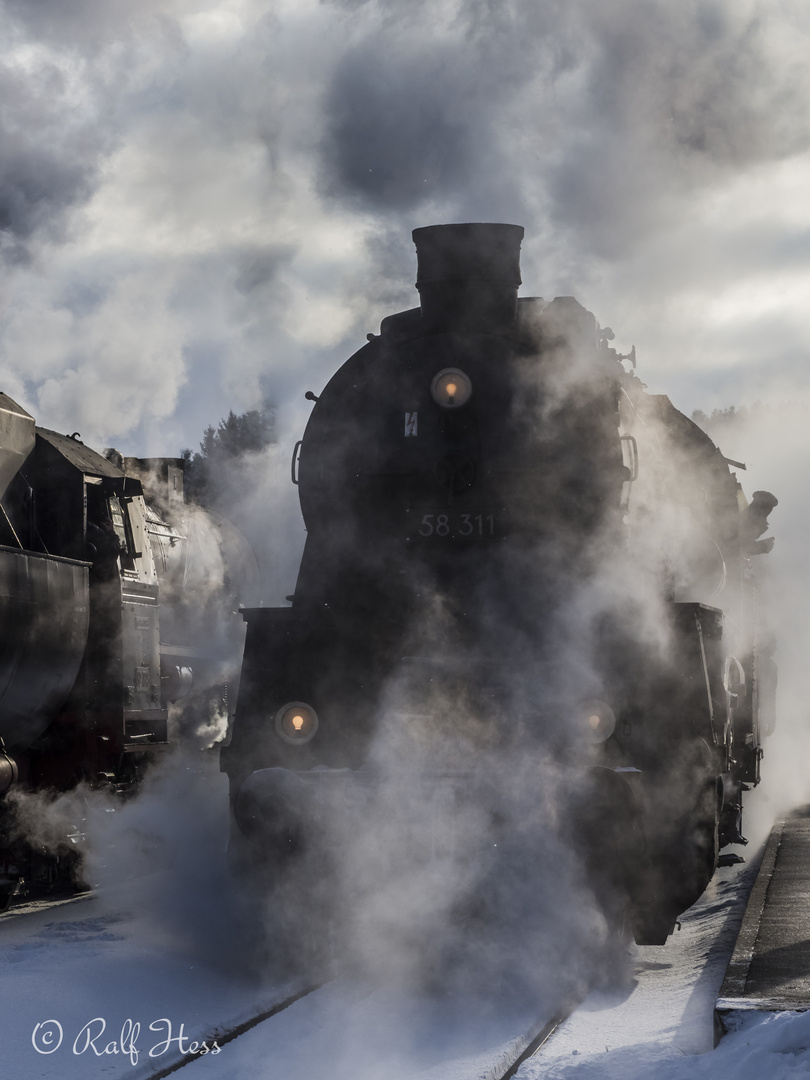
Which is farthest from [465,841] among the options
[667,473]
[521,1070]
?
[667,473]

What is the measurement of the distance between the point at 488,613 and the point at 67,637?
364 cm

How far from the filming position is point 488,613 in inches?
253

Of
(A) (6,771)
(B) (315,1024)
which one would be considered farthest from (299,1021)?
(A) (6,771)

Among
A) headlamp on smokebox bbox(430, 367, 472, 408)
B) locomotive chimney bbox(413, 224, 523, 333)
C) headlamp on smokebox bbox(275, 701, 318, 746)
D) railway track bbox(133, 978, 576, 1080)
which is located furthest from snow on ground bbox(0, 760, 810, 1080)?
locomotive chimney bbox(413, 224, 523, 333)

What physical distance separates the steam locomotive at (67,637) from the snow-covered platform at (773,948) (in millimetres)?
4650

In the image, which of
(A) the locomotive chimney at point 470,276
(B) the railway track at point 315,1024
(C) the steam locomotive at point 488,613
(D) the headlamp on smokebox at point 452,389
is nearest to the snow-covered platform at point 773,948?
(C) the steam locomotive at point 488,613

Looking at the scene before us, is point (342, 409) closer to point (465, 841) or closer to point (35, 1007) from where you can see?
point (465, 841)

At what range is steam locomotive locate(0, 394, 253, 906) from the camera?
26.8ft

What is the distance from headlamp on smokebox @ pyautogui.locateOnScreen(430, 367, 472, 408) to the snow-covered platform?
10.2 feet

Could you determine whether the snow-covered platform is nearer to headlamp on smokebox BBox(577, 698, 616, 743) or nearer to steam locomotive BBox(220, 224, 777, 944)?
steam locomotive BBox(220, 224, 777, 944)

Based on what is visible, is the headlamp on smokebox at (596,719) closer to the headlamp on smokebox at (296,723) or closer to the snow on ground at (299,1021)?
the snow on ground at (299,1021)

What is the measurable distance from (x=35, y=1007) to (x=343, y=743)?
6.38ft

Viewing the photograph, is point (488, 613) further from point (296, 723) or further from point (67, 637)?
point (67, 637)

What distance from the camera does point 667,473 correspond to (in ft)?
26.3
